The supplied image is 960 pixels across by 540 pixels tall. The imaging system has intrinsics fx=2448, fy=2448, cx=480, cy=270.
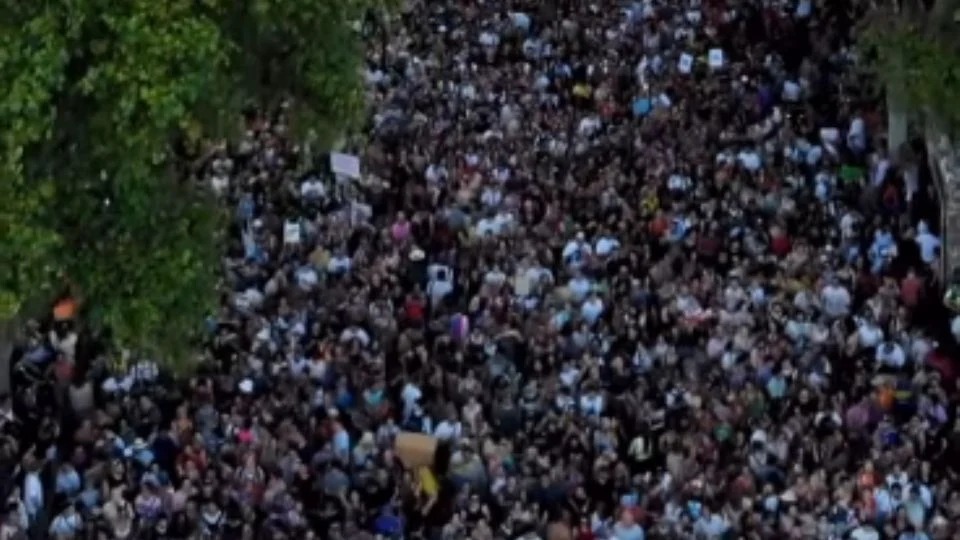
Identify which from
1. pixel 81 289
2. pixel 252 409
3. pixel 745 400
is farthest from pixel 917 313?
pixel 81 289

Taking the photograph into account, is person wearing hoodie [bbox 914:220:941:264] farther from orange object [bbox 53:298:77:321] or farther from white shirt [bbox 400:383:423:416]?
orange object [bbox 53:298:77:321]

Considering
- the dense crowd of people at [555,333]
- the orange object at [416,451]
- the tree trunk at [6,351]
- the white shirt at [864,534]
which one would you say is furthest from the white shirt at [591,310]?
the tree trunk at [6,351]

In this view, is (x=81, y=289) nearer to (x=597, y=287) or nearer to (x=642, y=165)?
(x=597, y=287)

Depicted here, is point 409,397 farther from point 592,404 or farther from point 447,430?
point 592,404

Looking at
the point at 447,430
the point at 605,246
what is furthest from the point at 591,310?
the point at 447,430

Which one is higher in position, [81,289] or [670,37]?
[81,289]

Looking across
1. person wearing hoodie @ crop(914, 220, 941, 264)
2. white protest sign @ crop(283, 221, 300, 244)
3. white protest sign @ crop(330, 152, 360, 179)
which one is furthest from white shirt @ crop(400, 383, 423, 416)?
person wearing hoodie @ crop(914, 220, 941, 264)
